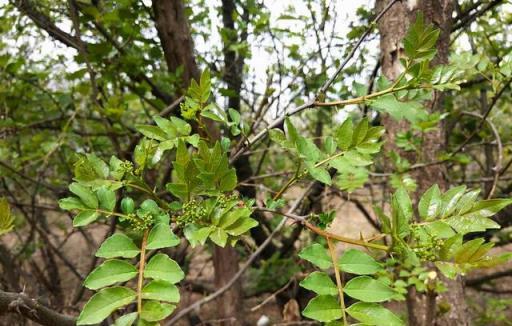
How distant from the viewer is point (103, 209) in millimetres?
790

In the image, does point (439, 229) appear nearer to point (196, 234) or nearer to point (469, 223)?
point (469, 223)

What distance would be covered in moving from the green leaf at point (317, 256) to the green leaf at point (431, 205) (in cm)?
19

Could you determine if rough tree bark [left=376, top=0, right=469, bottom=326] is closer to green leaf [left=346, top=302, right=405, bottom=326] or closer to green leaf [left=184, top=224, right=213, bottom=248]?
green leaf [left=346, top=302, right=405, bottom=326]

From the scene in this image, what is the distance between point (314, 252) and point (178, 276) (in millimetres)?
234

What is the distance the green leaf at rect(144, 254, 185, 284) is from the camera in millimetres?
672

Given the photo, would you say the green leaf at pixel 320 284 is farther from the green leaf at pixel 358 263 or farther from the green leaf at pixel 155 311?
the green leaf at pixel 155 311

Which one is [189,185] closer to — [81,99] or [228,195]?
[228,195]

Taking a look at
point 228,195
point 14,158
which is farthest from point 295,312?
point 228,195

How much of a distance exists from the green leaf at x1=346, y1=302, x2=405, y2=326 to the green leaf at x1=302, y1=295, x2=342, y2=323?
0.06 ft

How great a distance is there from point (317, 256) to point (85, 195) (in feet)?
1.39

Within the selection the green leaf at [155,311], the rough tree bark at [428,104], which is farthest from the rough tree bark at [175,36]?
the green leaf at [155,311]

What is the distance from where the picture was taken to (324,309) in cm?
68

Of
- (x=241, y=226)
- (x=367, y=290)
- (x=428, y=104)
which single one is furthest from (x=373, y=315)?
(x=428, y=104)

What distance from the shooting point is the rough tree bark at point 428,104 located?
1.60 metres
